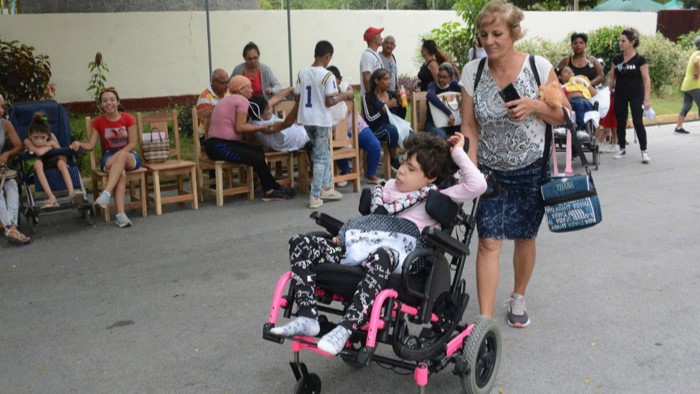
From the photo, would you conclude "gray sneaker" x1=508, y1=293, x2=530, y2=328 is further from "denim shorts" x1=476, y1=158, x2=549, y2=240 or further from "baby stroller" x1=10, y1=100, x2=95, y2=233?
"baby stroller" x1=10, y1=100, x2=95, y2=233

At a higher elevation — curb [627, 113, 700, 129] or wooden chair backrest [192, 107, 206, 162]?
wooden chair backrest [192, 107, 206, 162]

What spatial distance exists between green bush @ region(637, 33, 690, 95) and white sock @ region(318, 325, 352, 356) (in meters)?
17.9

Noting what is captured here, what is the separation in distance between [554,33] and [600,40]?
19.8ft

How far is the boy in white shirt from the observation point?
8.74 meters

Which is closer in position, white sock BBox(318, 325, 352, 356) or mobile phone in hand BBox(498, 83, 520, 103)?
white sock BBox(318, 325, 352, 356)

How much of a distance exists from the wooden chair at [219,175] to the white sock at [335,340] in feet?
18.6

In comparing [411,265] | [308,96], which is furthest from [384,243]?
[308,96]

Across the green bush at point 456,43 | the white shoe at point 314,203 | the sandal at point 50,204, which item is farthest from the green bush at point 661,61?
the sandal at point 50,204

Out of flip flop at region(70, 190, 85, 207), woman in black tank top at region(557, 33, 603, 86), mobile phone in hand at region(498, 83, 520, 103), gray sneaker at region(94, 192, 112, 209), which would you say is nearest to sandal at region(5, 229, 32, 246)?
flip flop at region(70, 190, 85, 207)

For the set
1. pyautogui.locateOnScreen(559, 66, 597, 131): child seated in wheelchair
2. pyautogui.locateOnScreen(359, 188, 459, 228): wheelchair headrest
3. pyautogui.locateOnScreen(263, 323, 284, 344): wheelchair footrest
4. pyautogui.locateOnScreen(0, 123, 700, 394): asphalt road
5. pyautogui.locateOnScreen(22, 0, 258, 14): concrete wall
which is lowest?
pyautogui.locateOnScreen(0, 123, 700, 394): asphalt road

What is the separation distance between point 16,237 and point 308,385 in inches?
181

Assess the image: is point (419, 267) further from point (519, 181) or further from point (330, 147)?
point (330, 147)

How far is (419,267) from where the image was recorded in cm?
384

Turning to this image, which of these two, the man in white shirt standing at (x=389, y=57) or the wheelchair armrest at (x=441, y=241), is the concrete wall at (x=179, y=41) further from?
the wheelchair armrest at (x=441, y=241)
